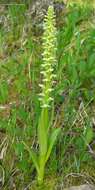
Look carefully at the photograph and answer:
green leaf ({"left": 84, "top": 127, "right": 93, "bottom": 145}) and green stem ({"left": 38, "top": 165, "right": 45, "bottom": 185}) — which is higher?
green leaf ({"left": 84, "top": 127, "right": 93, "bottom": 145})

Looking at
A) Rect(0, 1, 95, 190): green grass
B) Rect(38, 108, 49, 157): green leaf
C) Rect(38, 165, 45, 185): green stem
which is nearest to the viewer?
Rect(38, 108, 49, 157): green leaf

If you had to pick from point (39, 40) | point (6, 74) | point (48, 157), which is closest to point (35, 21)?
point (39, 40)

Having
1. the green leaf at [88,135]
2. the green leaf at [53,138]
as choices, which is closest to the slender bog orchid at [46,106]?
the green leaf at [53,138]

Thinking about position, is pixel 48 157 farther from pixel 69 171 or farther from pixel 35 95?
pixel 35 95

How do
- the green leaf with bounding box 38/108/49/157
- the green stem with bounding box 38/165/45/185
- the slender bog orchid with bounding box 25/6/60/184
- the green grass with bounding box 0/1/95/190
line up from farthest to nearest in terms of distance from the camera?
the green grass with bounding box 0/1/95/190, the green stem with bounding box 38/165/45/185, the green leaf with bounding box 38/108/49/157, the slender bog orchid with bounding box 25/6/60/184

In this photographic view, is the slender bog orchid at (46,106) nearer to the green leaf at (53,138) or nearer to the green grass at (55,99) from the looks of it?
the green leaf at (53,138)

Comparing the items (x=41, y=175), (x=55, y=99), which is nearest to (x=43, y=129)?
(x=41, y=175)

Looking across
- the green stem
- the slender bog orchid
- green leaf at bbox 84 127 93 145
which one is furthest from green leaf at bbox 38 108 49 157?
green leaf at bbox 84 127 93 145

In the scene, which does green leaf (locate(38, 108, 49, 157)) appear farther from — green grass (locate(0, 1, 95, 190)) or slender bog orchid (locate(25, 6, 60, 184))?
green grass (locate(0, 1, 95, 190))

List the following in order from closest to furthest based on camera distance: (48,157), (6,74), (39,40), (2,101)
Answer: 1. (48,157)
2. (2,101)
3. (6,74)
4. (39,40)
